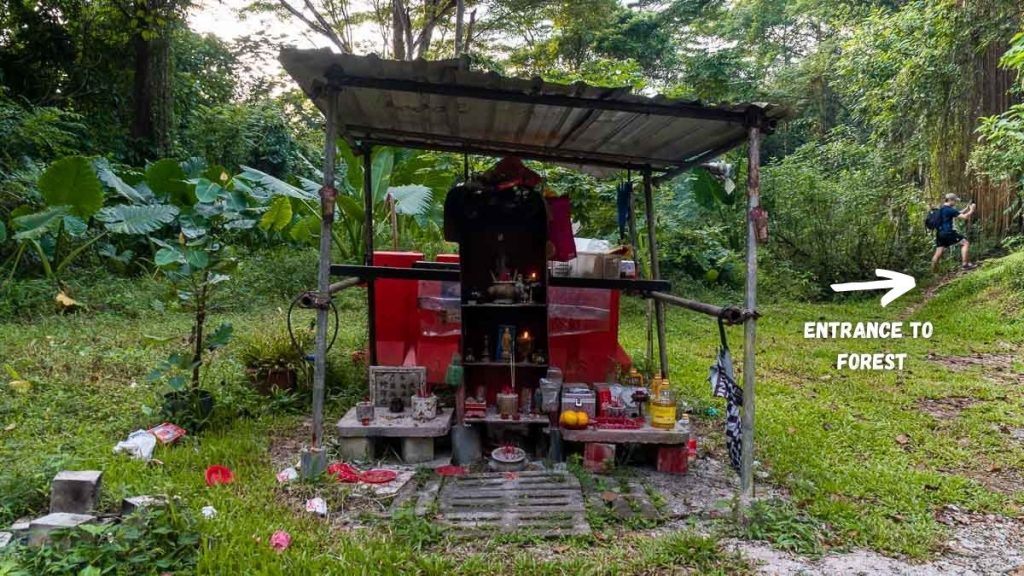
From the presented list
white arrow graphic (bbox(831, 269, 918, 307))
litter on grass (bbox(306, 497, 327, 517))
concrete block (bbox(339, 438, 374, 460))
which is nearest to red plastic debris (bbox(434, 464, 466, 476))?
concrete block (bbox(339, 438, 374, 460))

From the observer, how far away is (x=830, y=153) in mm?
15328

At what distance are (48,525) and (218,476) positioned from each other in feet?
3.07

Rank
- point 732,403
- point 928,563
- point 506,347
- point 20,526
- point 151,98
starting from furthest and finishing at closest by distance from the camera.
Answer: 1. point 151,98
2. point 506,347
3. point 732,403
4. point 928,563
5. point 20,526

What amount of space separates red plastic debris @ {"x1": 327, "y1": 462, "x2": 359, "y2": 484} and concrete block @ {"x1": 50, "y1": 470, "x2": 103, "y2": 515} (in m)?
1.18

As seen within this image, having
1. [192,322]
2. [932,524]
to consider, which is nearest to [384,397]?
[932,524]

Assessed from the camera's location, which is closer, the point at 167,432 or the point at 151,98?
the point at 167,432

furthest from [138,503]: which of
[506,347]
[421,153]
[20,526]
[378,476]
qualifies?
[421,153]

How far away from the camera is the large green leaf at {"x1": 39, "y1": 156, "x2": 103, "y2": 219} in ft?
22.4

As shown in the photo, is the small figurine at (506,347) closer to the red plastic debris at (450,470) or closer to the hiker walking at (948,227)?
the red plastic debris at (450,470)

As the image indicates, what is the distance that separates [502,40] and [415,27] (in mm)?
2455

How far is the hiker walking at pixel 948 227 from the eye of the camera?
10.7 metres

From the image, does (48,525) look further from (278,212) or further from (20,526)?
(278,212)

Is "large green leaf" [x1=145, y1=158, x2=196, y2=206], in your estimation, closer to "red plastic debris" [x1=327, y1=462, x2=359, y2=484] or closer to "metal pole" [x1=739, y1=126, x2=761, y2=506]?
"red plastic debris" [x1=327, y1=462, x2=359, y2=484]

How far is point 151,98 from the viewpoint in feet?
36.7
